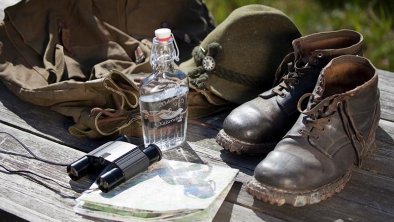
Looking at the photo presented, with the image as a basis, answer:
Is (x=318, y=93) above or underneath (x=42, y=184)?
above

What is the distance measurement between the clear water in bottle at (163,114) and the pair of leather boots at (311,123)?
14 cm

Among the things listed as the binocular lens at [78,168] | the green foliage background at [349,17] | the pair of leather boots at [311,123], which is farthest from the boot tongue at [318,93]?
the green foliage background at [349,17]

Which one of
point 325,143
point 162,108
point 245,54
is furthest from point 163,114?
point 325,143

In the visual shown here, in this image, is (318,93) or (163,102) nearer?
(318,93)

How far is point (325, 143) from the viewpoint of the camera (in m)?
1.51

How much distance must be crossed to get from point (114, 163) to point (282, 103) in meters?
0.52

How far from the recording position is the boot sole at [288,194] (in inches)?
56.9

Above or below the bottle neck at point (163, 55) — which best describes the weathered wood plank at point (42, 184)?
below

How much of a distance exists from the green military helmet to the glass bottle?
0.18 m

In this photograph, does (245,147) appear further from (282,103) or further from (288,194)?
(288,194)

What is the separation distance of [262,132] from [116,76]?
1.60 ft

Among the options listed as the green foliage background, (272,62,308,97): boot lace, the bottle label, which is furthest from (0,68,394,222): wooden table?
the green foliage background

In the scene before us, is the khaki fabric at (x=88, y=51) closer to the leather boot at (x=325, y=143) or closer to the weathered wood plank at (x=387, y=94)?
the leather boot at (x=325, y=143)

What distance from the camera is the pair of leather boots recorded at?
4.80 feet
